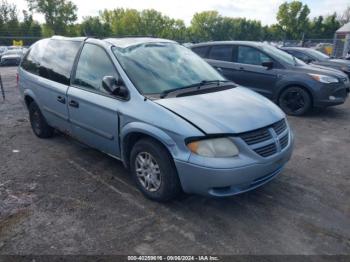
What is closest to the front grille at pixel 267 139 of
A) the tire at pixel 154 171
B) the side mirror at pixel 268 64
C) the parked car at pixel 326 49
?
the tire at pixel 154 171

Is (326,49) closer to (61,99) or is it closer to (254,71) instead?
(254,71)

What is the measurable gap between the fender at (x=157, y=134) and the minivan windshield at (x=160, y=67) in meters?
0.42

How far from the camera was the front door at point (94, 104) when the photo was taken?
12.3 ft

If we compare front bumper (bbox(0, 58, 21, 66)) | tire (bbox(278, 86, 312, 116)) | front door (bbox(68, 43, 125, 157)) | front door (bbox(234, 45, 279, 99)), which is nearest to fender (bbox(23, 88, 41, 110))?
front door (bbox(68, 43, 125, 157))

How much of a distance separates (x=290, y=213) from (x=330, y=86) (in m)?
4.76

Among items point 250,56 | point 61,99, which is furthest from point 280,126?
point 250,56

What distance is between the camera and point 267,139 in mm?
3217

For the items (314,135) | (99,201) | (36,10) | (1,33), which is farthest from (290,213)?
(36,10)

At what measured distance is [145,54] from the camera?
4.00 m

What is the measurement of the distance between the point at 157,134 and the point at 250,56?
5.57m

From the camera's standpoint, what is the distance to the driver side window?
7.82m

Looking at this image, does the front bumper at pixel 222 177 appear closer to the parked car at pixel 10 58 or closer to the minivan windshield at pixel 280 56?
the minivan windshield at pixel 280 56

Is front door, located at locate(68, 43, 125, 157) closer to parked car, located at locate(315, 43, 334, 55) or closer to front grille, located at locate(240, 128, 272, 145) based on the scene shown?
front grille, located at locate(240, 128, 272, 145)

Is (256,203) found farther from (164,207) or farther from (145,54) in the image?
(145,54)
